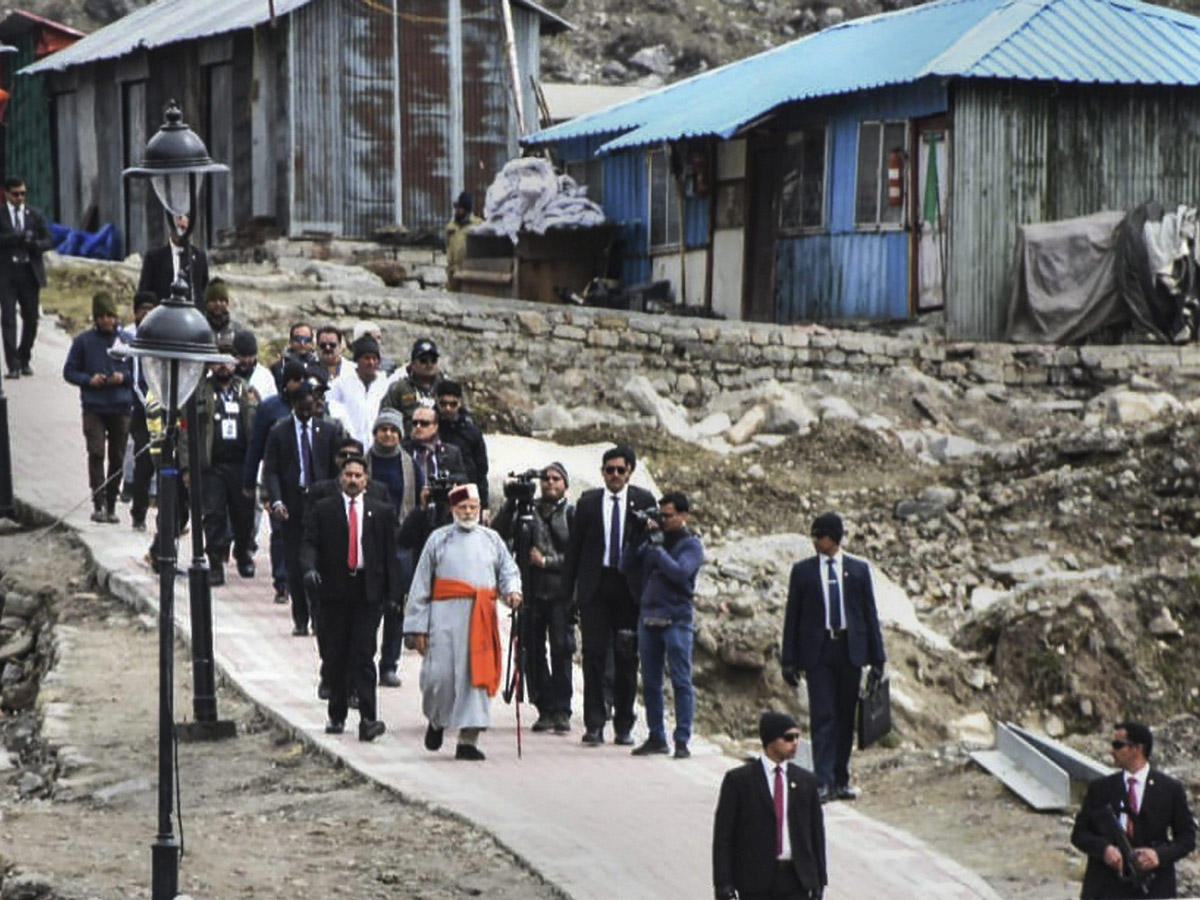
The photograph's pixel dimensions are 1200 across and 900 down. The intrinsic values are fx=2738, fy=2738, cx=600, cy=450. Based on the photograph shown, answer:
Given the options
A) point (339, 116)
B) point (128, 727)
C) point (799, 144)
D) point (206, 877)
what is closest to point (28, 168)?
A: point (339, 116)

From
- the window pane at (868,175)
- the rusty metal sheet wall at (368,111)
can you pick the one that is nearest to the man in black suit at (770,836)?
the window pane at (868,175)

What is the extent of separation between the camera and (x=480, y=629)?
15.1m

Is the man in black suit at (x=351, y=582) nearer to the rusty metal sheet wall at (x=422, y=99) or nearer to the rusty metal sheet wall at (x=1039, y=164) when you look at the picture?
the rusty metal sheet wall at (x=1039, y=164)

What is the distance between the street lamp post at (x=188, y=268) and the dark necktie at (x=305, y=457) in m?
1.24

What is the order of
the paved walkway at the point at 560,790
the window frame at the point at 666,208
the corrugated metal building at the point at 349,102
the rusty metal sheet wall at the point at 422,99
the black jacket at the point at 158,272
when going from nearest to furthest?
the paved walkway at the point at 560,790 < the black jacket at the point at 158,272 < the window frame at the point at 666,208 < the corrugated metal building at the point at 349,102 < the rusty metal sheet wall at the point at 422,99

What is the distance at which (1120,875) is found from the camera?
38.1ft

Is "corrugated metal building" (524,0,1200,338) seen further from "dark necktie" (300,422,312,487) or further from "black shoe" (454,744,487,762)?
"black shoe" (454,744,487,762)

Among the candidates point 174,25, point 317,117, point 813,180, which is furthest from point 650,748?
point 174,25

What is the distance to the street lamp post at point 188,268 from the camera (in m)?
15.0

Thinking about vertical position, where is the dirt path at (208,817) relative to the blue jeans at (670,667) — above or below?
below

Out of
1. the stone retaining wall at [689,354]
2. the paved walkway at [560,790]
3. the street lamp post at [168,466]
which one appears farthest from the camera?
the stone retaining wall at [689,354]

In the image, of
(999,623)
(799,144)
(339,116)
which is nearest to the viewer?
(999,623)

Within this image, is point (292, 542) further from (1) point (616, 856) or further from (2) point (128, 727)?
(1) point (616, 856)

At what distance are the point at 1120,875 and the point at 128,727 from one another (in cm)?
705
